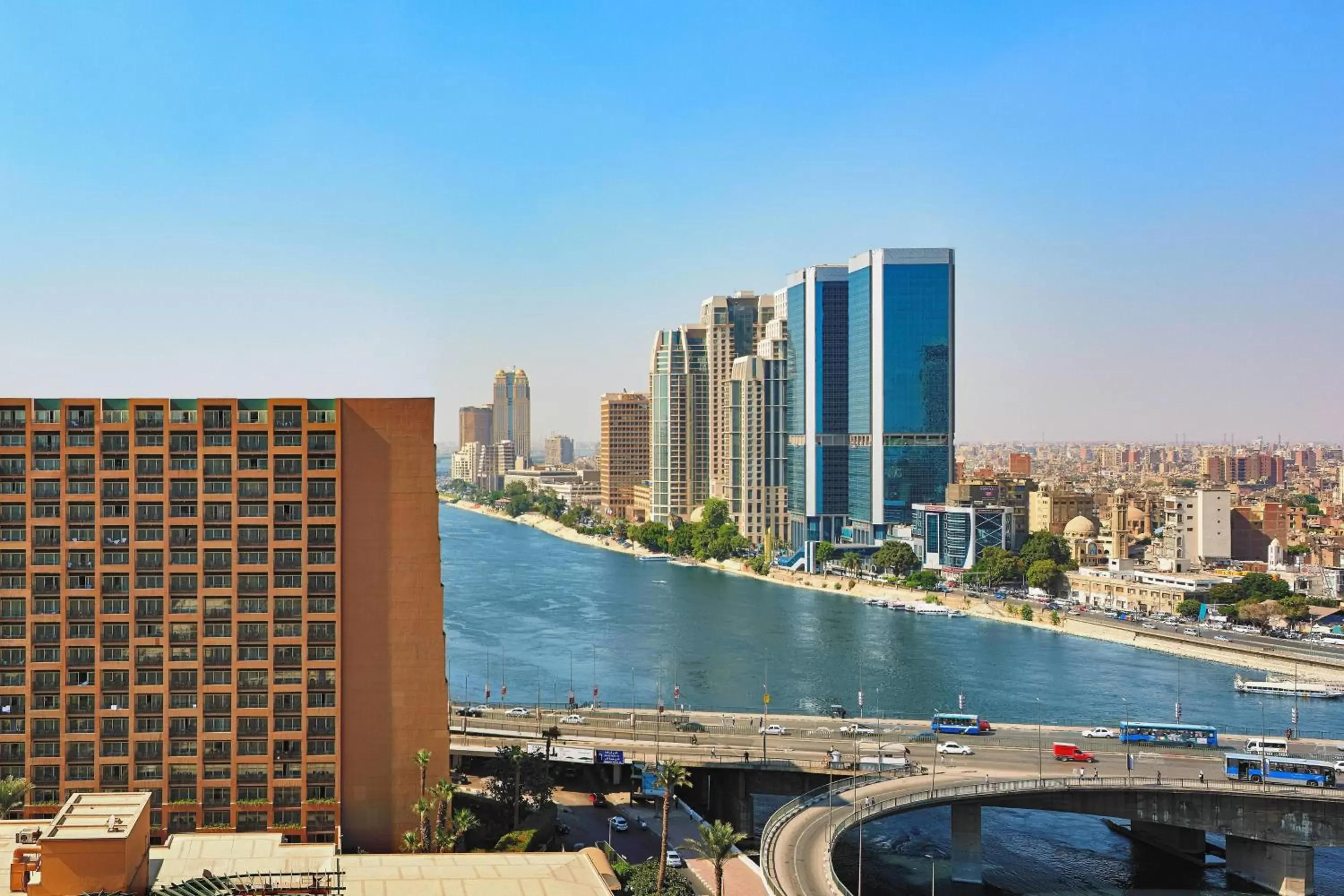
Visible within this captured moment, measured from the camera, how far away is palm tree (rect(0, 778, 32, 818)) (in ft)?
64.2

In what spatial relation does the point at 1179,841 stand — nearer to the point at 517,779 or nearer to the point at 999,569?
the point at 517,779

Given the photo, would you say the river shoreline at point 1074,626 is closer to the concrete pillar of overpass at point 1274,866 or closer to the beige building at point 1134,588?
the beige building at point 1134,588

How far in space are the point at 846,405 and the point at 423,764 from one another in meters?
64.6

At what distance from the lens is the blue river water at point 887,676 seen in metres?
25.6

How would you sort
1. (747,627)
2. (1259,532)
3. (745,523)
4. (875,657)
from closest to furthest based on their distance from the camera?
1. (875,657)
2. (747,627)
3. (1259,532)
4. (745,523)

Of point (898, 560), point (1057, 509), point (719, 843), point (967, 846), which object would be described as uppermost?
point (1057, 509)

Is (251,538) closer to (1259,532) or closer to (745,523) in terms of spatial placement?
(1259,532)

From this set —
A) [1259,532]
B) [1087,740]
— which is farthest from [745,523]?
[1087,740]

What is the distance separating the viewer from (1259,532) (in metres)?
68.3

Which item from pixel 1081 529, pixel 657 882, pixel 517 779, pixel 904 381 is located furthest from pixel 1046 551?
pixel 657 882

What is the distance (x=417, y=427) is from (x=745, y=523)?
68.8 metres

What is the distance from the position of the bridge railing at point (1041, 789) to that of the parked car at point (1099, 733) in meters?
5.36

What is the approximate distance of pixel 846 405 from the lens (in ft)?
272

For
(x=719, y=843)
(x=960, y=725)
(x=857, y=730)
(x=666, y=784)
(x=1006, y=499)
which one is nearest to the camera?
(x=719, y=843)
